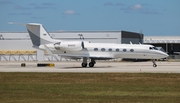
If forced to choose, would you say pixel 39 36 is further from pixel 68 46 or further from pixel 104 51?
pixel 104 51

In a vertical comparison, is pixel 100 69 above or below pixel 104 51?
below

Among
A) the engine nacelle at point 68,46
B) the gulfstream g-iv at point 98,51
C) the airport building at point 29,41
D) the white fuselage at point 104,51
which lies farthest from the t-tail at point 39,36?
the airport building at point 29,41

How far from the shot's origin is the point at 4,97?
19984 mm

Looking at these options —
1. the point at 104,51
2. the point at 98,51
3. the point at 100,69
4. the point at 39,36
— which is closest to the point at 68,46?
the point at 98,51

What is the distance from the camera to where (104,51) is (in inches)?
1941

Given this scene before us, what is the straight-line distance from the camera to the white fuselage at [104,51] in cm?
4859

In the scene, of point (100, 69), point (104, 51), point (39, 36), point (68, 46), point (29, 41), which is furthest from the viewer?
point (29, 41)

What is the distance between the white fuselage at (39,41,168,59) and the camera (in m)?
48.6

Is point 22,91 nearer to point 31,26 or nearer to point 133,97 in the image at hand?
point 133,97

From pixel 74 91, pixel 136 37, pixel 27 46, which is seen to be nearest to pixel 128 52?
pixel 74 91

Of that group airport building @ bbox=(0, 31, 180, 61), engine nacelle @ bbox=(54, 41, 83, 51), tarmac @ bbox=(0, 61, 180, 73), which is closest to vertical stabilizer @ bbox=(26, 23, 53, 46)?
engine nacelle @ bbox=(54, 41, 83, 51)

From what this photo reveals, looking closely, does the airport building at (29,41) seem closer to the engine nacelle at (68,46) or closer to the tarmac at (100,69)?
the tarmac at (100,69)

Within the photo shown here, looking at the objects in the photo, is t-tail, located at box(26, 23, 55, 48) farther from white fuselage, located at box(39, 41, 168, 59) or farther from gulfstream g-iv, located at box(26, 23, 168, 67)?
white fuselage, located at box(39, 41, 168, 59)

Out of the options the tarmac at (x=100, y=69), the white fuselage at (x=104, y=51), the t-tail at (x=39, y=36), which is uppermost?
the t-tail at (x=39, y=36)
